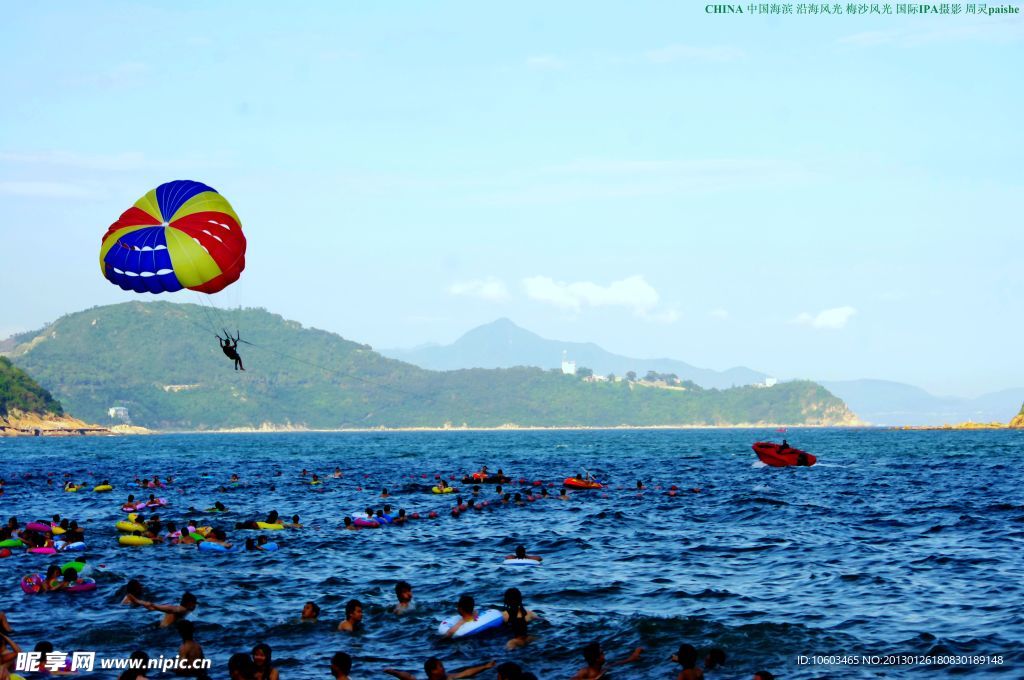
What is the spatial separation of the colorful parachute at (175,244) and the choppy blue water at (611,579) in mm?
9106

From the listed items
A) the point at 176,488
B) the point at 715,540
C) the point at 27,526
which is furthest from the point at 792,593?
the point at 176,488

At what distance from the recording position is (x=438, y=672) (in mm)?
17703

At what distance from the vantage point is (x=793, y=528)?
3981cm

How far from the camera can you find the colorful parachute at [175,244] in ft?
114

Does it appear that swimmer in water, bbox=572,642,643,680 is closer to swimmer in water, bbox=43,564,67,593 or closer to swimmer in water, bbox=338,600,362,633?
swimmer in water, bbox=338,600,362,633

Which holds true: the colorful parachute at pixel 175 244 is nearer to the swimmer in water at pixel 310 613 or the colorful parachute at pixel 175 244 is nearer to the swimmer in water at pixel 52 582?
the swimmer in water at pixel 52 582

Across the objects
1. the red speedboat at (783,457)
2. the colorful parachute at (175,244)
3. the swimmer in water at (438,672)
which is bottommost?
the swimmer in water at (438,672)

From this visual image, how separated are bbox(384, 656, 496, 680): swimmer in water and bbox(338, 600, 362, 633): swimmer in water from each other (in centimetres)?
363

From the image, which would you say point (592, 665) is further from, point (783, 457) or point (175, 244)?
point (783, 457)

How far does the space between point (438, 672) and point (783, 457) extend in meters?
65.2

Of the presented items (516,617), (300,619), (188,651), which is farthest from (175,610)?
(516,617)

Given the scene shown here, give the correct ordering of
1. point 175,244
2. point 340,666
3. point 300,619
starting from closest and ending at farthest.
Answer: point 340,666 < point 300,619 < point 175,244

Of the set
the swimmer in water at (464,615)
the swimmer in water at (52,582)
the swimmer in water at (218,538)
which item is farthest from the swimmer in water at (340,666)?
the swimmer in water at (218,538)

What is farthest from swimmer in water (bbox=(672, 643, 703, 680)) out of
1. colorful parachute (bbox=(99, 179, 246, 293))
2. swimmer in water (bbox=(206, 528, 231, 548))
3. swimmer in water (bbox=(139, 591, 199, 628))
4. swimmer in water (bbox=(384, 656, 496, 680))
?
colorful parachute (bbox=(99, 179, 246, 293))
